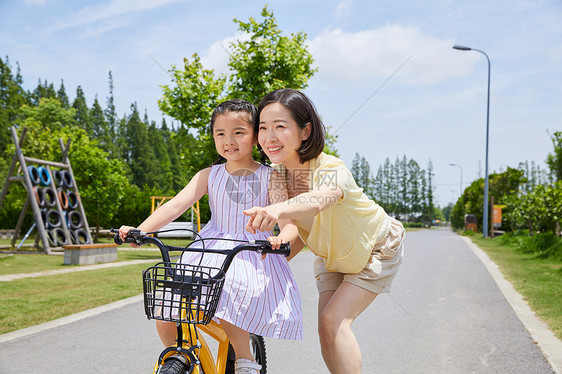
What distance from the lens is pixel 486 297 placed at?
25.2 ft

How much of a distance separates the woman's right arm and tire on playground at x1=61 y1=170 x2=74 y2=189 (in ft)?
48.1

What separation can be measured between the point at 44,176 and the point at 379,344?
44.4 ft

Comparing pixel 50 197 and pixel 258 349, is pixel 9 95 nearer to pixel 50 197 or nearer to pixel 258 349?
pixel 50 197

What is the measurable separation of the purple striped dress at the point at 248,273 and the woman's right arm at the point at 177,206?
0.07 metres

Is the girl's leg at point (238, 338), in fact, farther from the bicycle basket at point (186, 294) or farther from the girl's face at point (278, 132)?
the girl's face at point (278, 132)

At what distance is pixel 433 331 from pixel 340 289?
10.3ft

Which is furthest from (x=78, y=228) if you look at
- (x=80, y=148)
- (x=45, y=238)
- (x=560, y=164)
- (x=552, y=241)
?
(x=560, y=164)

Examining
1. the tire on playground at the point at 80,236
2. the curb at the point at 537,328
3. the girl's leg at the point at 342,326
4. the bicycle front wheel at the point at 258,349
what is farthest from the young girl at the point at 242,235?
the tire on playground at the point at 80,236

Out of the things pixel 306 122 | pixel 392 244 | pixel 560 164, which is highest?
pixel 560 164

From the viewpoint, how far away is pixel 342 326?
8.38ft

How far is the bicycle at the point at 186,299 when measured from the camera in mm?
2021

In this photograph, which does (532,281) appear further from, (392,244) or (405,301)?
(392,244)

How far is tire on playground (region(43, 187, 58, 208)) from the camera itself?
15.4 m

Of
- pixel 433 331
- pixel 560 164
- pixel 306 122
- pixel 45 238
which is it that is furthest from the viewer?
pixel 560 164
